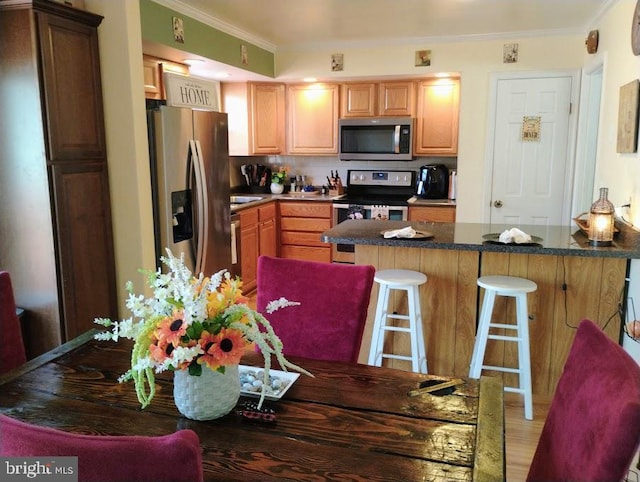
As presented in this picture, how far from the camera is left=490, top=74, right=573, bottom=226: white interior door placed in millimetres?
4453

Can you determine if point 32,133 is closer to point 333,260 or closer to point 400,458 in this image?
point 400,458

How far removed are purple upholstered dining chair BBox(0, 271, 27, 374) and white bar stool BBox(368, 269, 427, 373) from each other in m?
1.60

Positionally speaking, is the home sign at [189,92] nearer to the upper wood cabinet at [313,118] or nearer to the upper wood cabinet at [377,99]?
the upper wood cabinet at [313,118]

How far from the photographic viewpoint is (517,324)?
271 centimetres

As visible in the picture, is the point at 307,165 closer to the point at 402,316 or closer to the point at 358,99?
the point at 358,99

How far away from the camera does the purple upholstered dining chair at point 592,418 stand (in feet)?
2.90

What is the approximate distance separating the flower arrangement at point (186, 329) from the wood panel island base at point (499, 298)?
1.65 meters

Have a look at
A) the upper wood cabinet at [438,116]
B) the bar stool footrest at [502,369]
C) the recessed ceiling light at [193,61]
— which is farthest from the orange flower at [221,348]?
the upper wood cabinet at [438,116]

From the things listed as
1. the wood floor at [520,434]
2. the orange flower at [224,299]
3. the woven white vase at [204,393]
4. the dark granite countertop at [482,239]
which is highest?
the orange flower at [224,299]

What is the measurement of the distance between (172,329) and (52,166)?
1.85 m

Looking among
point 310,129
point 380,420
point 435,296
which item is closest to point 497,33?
→ point 310,129

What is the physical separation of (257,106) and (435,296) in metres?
3.23

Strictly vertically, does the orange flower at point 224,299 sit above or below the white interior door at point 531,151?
below

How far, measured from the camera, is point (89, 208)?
2.92m
